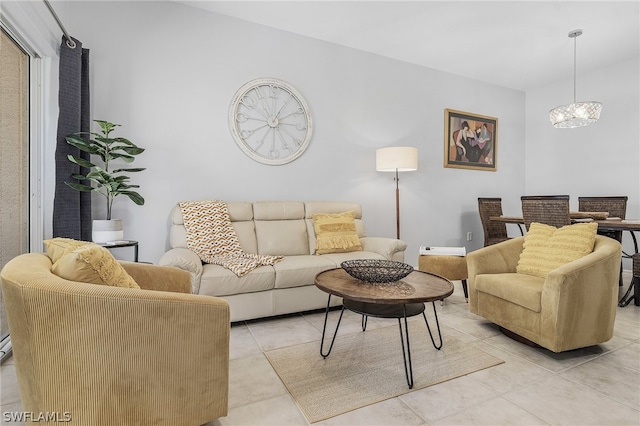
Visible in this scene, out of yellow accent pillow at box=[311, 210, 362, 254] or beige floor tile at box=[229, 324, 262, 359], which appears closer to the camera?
beige floor tile at box=[229, 324, 262, 359]

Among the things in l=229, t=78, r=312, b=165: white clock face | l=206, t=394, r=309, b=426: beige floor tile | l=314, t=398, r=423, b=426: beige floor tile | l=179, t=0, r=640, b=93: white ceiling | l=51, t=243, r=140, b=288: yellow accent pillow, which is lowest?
l=206, t=394, r=309, b=426: beige floor tile

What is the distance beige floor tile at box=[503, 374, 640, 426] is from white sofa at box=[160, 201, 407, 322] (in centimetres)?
152

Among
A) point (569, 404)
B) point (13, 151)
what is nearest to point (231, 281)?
point (13, 151)

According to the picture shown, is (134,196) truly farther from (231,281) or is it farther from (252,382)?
(252,382)

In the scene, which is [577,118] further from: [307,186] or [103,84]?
[103,84]

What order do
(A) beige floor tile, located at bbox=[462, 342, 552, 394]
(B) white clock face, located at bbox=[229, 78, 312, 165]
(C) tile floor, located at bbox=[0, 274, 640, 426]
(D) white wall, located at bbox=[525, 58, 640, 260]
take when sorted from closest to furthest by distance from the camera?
(C) tile floor, located at bbox=[0, 274, 640, 426] → (A) beige floor tile, located at bbox=[462, 342, 552, 394] → (B) white clock face, located at bbox=[229, 78, 312, 165] → (D) white wall, located at bbox=[525, 58, 640, 260]

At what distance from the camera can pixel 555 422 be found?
1.38 metres

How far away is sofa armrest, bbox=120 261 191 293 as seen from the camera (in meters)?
1.72

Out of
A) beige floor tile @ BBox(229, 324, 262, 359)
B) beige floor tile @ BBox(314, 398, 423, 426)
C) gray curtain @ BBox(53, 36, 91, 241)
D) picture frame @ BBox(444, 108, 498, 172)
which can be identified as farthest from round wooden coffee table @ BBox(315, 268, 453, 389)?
picture frame @ BBox(444, 108, 498, 172)

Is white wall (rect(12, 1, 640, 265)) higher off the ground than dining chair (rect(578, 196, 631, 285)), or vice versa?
white wall (rect(12, 1, 640, 265))

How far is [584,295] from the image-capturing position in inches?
74.9

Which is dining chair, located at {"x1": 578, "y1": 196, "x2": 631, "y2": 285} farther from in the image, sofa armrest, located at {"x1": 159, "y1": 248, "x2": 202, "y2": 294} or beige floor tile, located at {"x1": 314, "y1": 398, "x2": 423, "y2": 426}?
sofa armrest, located at {"x1": 159, "y1": 248, "x2": 202, "y2": 294}

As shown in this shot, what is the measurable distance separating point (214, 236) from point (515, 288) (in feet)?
7.53

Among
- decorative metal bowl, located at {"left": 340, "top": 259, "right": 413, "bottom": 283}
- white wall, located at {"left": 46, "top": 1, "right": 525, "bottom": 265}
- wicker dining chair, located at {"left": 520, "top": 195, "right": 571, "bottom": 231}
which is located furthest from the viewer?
white wall, located at {"left": 46, "top": 1, "right": 525, "bottom": 265}
